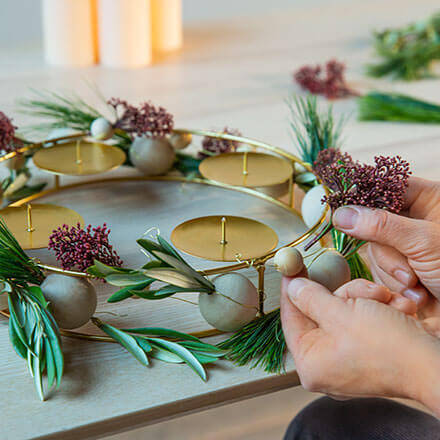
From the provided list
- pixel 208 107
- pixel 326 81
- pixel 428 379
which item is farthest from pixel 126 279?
pixel 326 81

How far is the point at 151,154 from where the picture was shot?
790 millimetres

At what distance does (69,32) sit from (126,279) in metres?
0.83

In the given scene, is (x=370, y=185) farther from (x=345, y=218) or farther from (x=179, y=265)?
(x=179, y=265)

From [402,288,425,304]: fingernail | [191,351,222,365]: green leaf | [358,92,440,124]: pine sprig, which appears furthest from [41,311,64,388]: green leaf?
[358,92,440,124]: pine sprig

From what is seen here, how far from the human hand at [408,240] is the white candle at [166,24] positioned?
0.76 m

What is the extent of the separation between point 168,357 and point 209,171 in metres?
0.28

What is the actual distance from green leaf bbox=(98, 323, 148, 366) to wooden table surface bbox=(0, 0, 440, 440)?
0.04ft

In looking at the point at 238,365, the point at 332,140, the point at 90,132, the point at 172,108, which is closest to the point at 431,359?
the point at 238,365

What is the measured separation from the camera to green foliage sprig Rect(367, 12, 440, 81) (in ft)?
4.20

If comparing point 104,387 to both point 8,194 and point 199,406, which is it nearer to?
point 199,406

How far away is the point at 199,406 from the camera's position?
49 centimetres

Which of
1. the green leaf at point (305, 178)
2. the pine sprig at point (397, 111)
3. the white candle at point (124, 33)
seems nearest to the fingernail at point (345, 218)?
the green leaf at point (305, 178)

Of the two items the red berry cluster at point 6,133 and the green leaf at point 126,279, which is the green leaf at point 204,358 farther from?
the red berry cluster at point 6,133

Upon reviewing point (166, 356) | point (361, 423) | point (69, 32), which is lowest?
point (361, 423)
